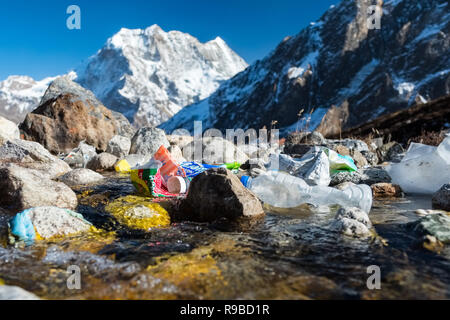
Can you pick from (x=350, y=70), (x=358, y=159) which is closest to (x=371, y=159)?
(x=358, y=159)

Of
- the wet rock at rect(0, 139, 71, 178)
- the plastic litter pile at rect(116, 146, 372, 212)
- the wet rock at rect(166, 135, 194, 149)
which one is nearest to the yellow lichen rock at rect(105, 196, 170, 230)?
the plastic litter pile at rect(116, 146, 372, 212)

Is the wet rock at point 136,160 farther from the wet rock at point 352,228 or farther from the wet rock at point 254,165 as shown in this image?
the wet rock at point 352,228

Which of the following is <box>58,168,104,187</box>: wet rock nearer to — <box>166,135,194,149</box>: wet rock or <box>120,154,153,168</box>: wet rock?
<box>120,154,153,168</box>: wet rock

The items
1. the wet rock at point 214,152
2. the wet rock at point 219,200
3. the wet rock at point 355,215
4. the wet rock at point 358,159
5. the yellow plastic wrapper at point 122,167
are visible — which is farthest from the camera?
the wet rock at point 214,152

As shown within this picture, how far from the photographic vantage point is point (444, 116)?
13727mm

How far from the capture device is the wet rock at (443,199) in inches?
125

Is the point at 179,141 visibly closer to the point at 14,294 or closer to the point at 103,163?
the point at 103,163

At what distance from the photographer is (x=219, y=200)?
2.94 meters

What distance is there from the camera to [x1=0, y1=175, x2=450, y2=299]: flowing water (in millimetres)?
1617

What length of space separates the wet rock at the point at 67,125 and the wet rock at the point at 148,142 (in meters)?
2.00

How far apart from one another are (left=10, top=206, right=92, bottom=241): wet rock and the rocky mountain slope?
314ft

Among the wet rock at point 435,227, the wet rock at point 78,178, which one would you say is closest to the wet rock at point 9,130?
the wet rock at point 78,178
